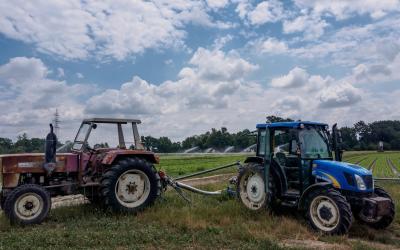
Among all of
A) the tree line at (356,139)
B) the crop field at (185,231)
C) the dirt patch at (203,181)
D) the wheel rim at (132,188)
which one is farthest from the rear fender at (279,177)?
the tree line at (356,139)

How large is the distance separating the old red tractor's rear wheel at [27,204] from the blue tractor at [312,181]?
15.2 ft

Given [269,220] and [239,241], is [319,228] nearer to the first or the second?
[269,220]

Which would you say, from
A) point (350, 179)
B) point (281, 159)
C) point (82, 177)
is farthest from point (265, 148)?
point (82, 177)

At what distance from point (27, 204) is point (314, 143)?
639 cm

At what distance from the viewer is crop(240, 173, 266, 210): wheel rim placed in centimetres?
1014

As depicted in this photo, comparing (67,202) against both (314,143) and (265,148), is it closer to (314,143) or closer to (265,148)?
(265,148)

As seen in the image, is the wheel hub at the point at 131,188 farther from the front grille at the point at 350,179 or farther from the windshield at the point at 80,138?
the front grille at the point at 350,179

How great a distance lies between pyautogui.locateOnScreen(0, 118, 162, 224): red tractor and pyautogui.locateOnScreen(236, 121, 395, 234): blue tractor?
245cm

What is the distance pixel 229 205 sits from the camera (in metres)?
10.5

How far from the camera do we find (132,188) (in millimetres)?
10250

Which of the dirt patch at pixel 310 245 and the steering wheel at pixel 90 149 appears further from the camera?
the steering wheel at pixel 90 149

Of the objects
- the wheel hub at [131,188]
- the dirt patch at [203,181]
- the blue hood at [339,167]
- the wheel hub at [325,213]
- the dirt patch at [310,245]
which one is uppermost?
the blue hood at [339,167]

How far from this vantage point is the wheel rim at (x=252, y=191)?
1014cm

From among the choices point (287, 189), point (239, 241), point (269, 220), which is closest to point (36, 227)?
point (239, 241)
